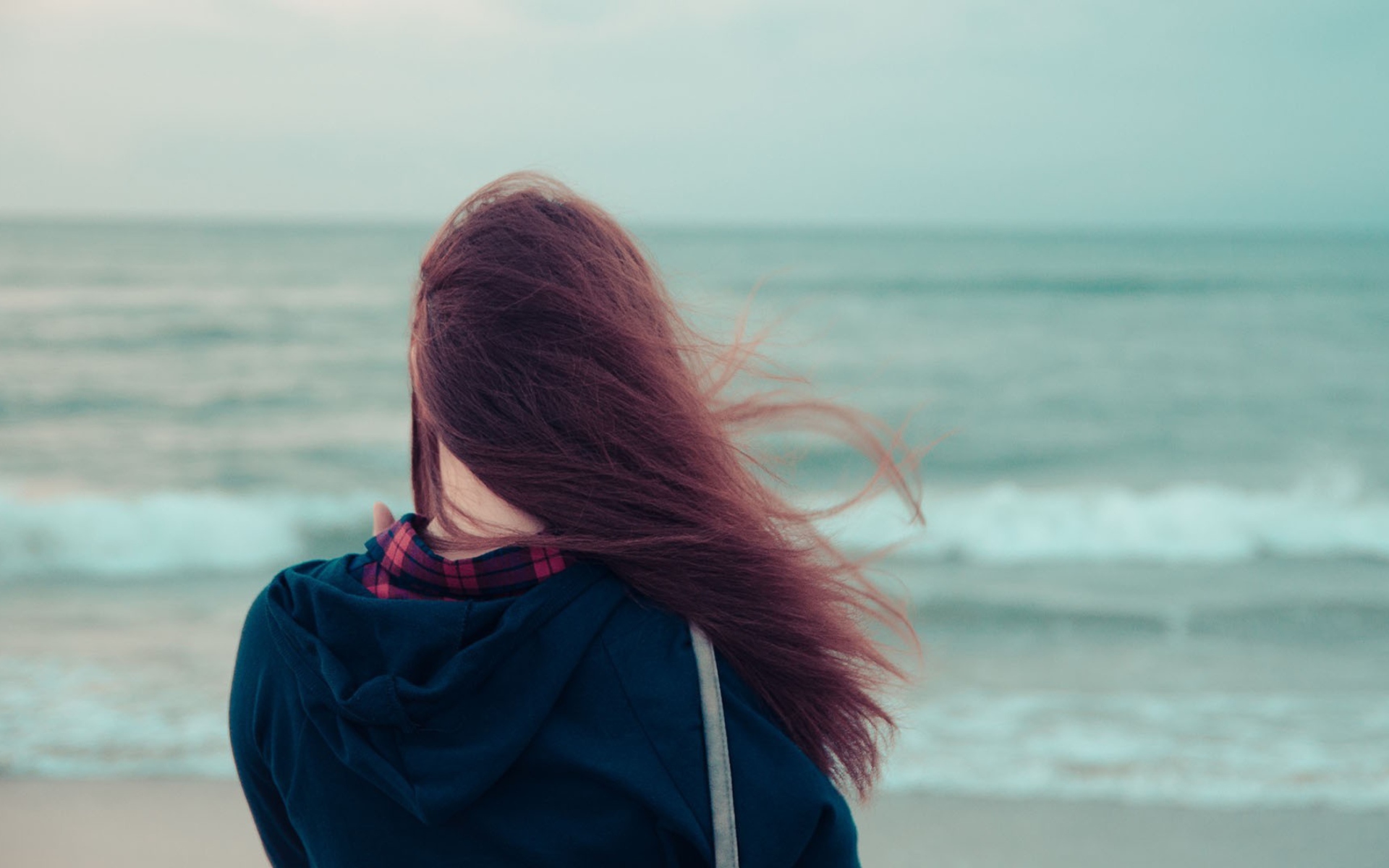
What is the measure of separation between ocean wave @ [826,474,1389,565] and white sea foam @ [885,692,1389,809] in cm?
236

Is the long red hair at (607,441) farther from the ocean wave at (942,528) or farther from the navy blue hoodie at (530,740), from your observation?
the ocean wave at (942,528)

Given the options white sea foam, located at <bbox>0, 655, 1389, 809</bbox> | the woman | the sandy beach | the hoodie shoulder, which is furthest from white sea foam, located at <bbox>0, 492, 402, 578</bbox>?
the hoodie shoulder

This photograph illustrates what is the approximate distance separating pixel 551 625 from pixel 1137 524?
834 cm

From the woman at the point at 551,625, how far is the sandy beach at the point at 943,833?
2518 mm

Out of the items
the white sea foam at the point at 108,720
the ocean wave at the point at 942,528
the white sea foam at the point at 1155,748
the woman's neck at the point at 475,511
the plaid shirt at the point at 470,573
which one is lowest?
the white sea foam at the point at 108,720

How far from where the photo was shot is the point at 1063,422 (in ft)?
39.7

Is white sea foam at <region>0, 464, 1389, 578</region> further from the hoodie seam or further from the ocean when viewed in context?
the hoodie seam

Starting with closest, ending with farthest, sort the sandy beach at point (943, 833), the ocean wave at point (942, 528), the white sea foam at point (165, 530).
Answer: the sandy beach at point (943, 833)
the white sea foam at point (165, 530)
the ocean wave at point (942, 528)

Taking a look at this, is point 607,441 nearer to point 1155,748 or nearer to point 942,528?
point 1155,748

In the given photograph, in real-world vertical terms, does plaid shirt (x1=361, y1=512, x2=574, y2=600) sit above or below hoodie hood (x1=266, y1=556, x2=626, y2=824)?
above

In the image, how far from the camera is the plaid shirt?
3.46 feet

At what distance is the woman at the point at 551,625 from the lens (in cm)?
98

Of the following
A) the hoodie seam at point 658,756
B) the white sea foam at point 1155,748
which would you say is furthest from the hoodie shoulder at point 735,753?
the white sea foam at point 1155,748

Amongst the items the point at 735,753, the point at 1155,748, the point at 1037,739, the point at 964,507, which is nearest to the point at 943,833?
the point at 1037,739
